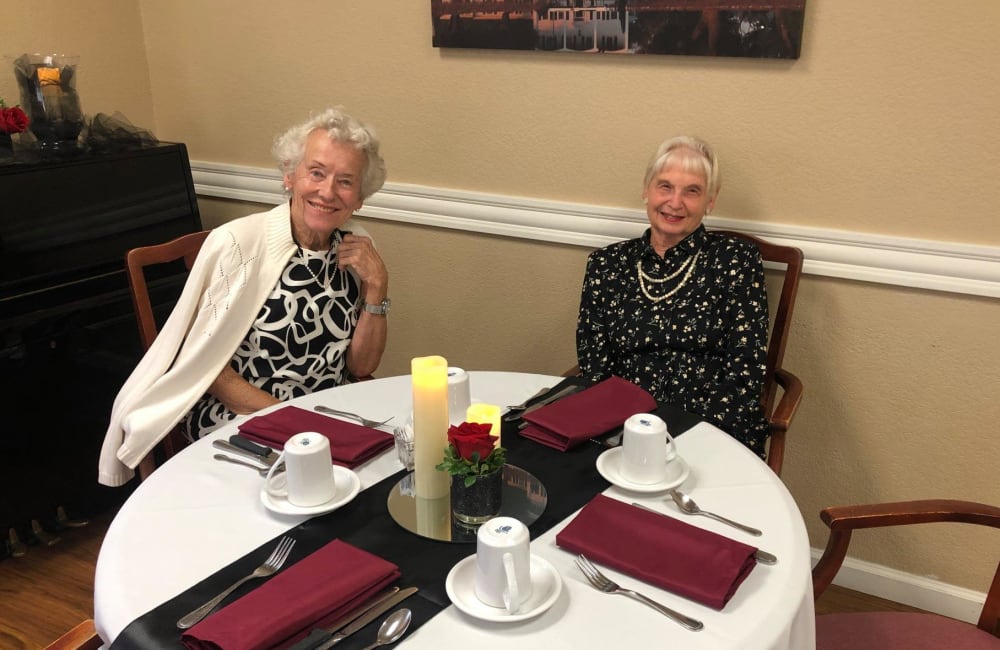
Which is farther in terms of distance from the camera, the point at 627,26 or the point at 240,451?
the point at 627,26

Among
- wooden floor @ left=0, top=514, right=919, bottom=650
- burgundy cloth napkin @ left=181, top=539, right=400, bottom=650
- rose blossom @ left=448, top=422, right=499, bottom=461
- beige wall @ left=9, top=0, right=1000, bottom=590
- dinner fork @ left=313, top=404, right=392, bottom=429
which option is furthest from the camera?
wooden floor @ left=0, top=514, right=919, bottom=650

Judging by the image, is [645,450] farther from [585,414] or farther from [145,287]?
[145,287]

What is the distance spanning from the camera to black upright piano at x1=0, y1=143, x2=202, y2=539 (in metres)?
2.37

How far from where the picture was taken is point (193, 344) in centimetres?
192

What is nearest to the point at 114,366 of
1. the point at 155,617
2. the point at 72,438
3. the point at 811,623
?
the point at 72,438

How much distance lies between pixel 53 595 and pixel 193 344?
103 centimetres

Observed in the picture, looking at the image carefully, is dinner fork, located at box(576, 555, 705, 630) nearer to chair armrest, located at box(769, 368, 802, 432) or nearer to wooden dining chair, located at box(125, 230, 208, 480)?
chair armrest, located at box(769, 368, 802, 432)

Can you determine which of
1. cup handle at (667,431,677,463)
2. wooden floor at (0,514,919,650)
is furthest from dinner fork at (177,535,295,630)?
wooden floor at (0,514,919,650)

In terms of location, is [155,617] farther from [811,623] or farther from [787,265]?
[787,265]

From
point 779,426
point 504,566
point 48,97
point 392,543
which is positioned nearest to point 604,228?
point 779,426

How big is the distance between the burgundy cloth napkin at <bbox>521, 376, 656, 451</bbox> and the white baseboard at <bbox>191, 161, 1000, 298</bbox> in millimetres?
784

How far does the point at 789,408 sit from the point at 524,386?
624mm

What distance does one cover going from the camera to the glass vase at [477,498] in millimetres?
1277

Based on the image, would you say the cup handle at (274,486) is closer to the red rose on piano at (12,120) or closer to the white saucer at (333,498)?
the white saucer at (333,498)
